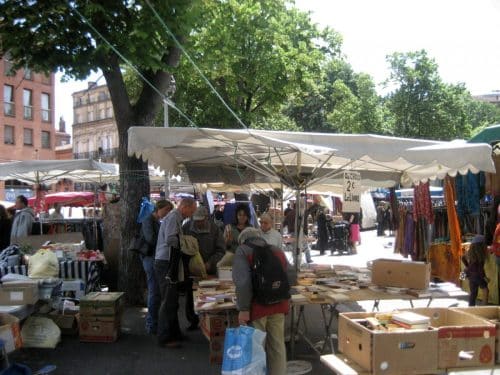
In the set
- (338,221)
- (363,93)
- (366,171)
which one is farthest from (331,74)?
(366,171)

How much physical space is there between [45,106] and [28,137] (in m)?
2.95

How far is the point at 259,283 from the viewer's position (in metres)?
4.47

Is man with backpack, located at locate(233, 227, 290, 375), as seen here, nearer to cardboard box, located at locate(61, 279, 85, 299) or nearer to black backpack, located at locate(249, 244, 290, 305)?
black backpack, located at locate(249, 244, 290, 305)

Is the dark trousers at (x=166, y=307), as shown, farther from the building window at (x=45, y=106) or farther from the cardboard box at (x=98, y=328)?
the building window at (x=45, y=106)

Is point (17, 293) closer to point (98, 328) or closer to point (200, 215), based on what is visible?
point (98, 328)

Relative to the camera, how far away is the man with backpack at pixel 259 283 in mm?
4473

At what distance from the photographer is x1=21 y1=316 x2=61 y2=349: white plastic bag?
637cm

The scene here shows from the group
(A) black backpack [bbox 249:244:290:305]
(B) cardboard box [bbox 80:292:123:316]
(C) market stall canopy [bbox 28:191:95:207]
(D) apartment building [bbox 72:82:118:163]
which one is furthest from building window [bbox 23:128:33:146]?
(A) black backpack [bbox 249:244:290:305]

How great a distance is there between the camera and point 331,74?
149 ft

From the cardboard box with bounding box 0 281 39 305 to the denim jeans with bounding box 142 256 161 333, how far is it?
4.76ft

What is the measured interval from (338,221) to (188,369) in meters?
15.3

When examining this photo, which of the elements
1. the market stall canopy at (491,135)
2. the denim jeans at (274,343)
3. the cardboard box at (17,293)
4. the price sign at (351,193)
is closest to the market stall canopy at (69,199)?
the cardboard box at (17,293)

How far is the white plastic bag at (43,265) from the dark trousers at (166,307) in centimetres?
184

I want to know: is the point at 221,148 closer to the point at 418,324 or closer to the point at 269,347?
the point at 269,347
